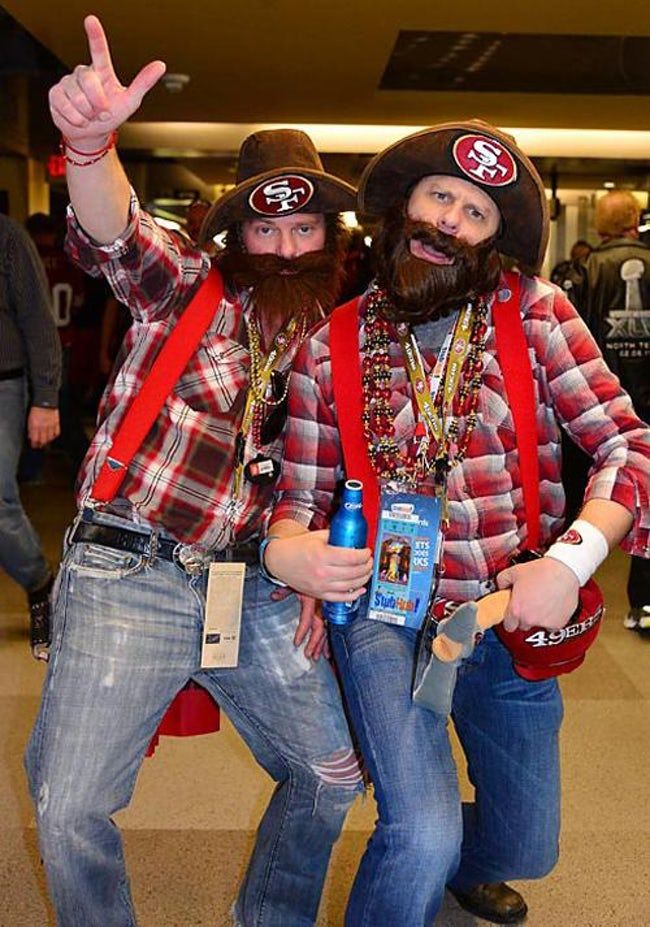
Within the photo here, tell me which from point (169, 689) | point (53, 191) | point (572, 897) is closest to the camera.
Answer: point (169, 689)

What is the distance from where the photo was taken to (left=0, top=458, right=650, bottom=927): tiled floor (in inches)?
101

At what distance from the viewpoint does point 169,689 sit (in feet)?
6.34

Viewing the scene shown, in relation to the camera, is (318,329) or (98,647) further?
(318,329)

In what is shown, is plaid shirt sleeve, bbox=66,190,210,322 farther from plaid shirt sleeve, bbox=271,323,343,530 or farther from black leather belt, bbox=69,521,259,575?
black leather belt, bbox=69,521,259,575

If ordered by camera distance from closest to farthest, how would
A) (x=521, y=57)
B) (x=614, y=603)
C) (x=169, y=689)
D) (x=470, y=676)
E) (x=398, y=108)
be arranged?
(x=169, y=689) → (x=470, y=676) → (x=614, y=603) → (x=521, y=57) → (x=398, y=108)

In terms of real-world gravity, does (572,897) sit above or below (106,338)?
below

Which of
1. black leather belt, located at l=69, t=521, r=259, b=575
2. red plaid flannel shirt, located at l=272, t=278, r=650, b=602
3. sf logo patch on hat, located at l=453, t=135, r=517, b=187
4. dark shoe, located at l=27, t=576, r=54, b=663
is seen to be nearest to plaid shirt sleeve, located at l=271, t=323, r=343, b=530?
red plaid flannel shirt, located at l=272, t=278, r=650, b=602

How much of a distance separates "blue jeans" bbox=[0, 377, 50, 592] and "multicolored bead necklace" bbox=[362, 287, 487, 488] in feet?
7.41

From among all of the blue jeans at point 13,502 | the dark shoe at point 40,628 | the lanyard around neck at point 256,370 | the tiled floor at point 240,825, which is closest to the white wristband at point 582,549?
the lanyard around neck at point 256,370

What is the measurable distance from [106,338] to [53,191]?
5694 millimetres

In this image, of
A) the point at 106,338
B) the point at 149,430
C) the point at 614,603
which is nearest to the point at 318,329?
the point at 149,430

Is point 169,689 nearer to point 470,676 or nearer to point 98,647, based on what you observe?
point 98,647

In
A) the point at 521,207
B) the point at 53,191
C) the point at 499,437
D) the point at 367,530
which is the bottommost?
the point at 367,530

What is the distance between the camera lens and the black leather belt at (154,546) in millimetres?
1922
